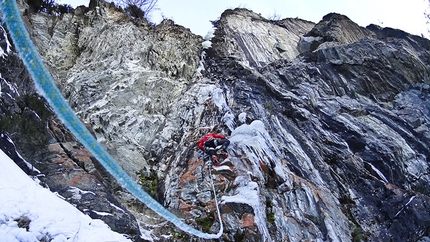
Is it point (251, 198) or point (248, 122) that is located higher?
point (248, 122)

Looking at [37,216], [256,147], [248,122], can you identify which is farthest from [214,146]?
[37,216]

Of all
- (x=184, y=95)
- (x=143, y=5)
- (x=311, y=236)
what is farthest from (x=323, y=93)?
(x=143, y=5)

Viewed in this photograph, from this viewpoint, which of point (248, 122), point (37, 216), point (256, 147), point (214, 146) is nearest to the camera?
point (37, 216)

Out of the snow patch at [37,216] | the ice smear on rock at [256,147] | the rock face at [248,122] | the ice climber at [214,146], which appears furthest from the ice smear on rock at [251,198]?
the snow patch at [37,216]

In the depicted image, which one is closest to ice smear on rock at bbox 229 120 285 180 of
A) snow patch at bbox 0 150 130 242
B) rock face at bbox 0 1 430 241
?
rock face at bbox 0 1 430 241

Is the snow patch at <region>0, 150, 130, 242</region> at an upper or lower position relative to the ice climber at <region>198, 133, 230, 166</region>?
lower

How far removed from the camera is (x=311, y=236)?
837 centimetres

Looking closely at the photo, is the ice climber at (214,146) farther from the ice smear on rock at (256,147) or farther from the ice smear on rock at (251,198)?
the ice smear on rock at (251,198)

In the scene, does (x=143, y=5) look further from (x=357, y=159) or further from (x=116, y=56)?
(x=357, y=159)

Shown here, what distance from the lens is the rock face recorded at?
341 inches

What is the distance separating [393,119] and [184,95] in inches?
308

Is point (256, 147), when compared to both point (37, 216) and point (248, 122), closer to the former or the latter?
point (248, 122)

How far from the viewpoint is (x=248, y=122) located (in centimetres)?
1198

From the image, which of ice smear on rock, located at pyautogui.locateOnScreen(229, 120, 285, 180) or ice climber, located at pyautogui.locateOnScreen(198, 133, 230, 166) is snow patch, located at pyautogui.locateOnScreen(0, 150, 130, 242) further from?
ice smear on rock, located at pyautogui.locateOnScreen(229, 120, 285, 180)
